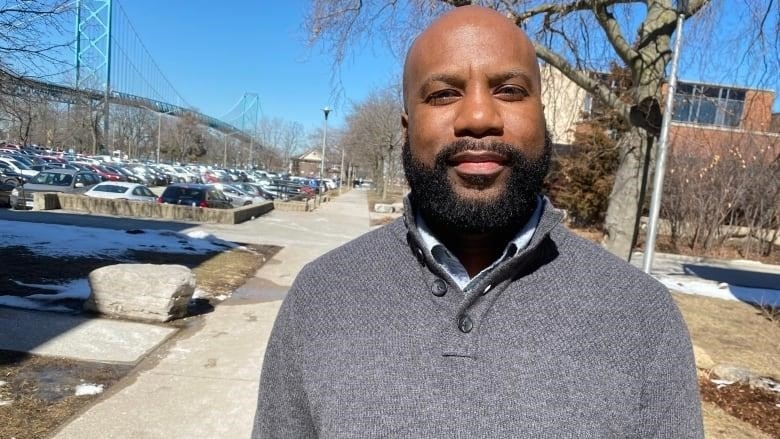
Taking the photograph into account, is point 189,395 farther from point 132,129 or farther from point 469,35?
point 132,129

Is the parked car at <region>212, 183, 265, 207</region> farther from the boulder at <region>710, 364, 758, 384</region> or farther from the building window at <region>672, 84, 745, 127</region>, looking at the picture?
the boulder at <region>710, 364, 758, 384</region>

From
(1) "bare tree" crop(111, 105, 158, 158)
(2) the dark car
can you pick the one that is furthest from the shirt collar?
(1) "bare tree" crop(111, 105, 158, 158)

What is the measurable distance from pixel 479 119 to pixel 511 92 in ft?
0.41

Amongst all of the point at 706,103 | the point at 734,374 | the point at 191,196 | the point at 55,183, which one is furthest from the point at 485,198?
the point at 55,183

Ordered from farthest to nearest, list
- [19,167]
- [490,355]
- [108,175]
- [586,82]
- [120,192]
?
[108,175] → [19,167] → [120,192] → [586,82] → [490,355]

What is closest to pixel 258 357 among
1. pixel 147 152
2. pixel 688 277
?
pixel 688 277

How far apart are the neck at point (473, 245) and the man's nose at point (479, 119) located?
0.76 ft

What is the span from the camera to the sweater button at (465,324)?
3.79 ft

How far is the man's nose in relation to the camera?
4.00ft

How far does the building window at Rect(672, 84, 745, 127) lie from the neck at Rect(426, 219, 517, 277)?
5.84 meters

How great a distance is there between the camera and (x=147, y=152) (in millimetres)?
86062

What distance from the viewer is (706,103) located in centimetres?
911

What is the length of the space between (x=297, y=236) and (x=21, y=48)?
8535mm

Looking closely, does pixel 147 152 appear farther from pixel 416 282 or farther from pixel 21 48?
pixel 416 282
